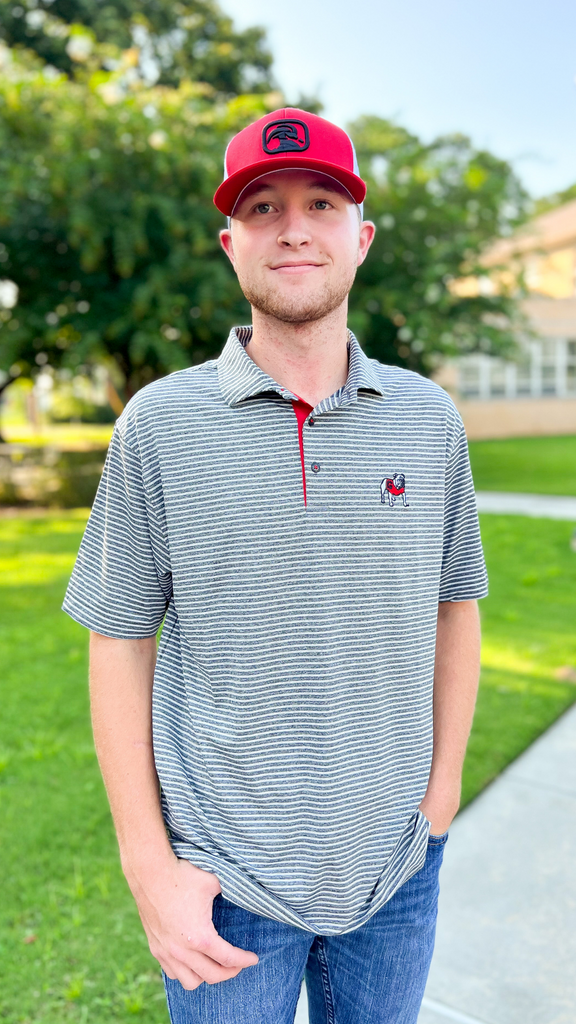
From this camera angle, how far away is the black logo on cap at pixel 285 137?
131 centimetres

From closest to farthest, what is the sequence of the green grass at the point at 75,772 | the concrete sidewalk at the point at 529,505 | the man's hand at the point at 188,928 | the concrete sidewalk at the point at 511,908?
1. the man's hand at the point at 188,928
2. the concrete sidewalk at the point at 511,908
3. the green grass at the point at 75,772
4. the concrete sidewalk at the point at 529,505

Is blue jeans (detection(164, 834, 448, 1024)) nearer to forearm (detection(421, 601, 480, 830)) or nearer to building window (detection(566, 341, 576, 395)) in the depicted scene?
forearm (detection(421, 601, 480, 830))

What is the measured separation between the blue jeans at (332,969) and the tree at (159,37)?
16.0m

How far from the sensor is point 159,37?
1644cm

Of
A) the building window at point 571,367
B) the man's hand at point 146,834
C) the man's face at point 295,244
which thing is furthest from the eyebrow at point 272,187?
the building window at point 571,367

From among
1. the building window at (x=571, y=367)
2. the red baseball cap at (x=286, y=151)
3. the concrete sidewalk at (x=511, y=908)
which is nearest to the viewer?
the red baseball cap at (x=286, y=151)

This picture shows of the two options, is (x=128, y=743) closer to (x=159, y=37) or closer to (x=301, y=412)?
(x=301, y=412)

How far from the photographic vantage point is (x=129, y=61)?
10672mm

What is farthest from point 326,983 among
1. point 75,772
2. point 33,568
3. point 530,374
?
point 530,374

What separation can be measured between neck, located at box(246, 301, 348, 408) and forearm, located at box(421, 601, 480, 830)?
0.53m

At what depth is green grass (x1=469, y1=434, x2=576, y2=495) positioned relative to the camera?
13156 mm

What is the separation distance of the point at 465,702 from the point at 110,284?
10612 millimetres

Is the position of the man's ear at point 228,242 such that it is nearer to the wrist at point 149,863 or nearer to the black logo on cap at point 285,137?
the black logo on cap at point 285,137

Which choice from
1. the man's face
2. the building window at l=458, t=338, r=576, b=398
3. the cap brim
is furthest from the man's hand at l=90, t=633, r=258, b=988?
the building window at l=458, t=338, r=576, b=398
